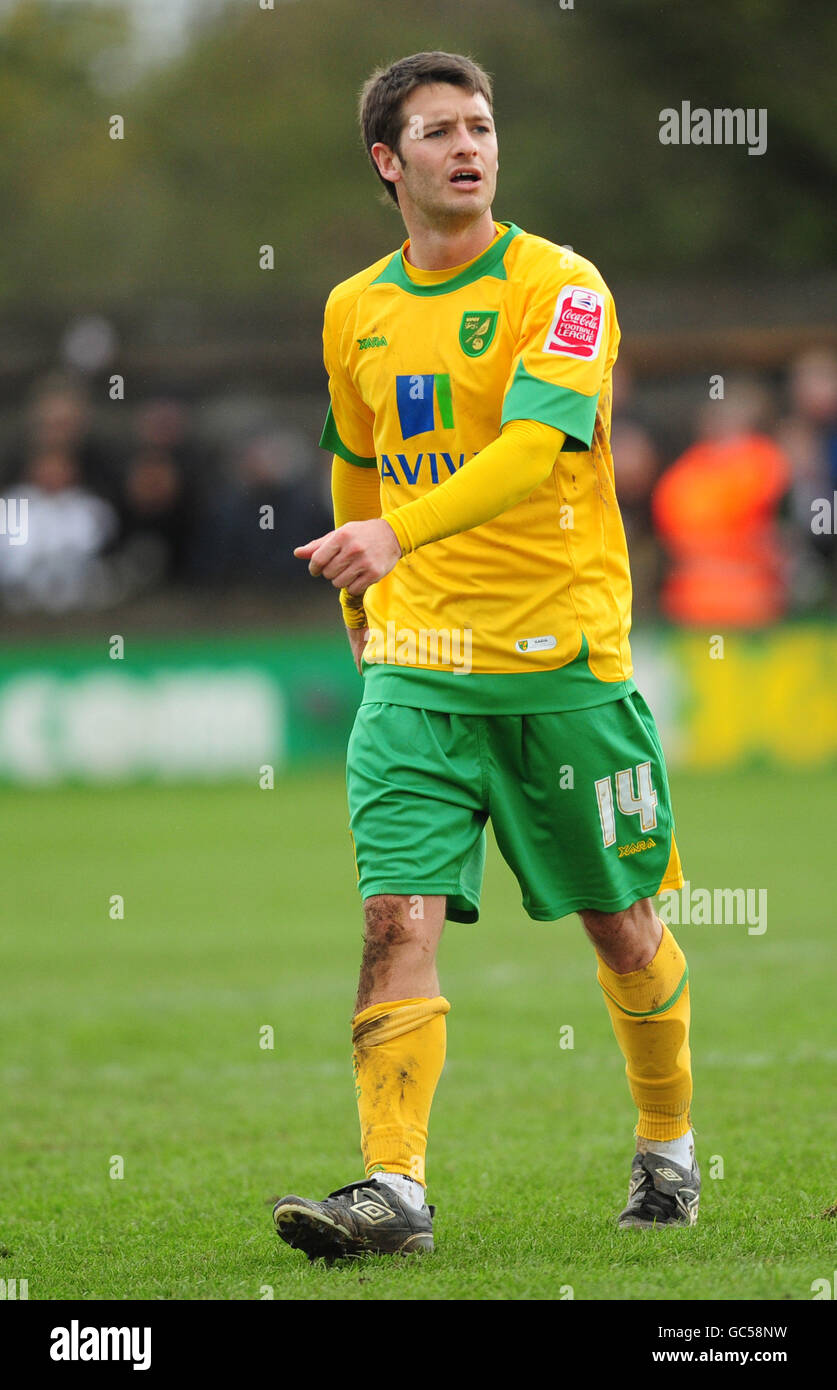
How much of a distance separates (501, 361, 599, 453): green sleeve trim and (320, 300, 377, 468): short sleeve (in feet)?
1.84

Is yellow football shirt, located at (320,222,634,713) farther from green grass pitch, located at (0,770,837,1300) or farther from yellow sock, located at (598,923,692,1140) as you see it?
green grass pitch, located at (0,770,837,1300)

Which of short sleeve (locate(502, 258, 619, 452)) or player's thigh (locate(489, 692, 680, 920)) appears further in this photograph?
player's thigh (locate(489, 692, 680, 920))

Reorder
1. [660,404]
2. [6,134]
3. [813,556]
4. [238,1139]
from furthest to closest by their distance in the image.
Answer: [6,134], [660,404], [813,556], [238,1139]

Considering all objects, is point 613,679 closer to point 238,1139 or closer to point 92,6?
point 238,1139

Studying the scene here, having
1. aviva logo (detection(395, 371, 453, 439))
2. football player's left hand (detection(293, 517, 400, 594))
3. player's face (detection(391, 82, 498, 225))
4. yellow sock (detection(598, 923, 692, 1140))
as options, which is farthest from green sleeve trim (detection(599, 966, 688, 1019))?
player's face (detection(391, 82, 498, 225))

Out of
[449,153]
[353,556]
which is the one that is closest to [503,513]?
[353,556]

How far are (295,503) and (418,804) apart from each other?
11476mm

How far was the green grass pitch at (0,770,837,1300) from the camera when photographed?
166 inches

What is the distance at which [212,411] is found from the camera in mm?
17328

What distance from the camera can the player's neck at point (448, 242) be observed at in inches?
176

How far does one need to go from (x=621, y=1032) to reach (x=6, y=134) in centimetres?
4131

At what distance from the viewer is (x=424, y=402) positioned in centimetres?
446

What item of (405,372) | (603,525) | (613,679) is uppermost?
(405,372)
